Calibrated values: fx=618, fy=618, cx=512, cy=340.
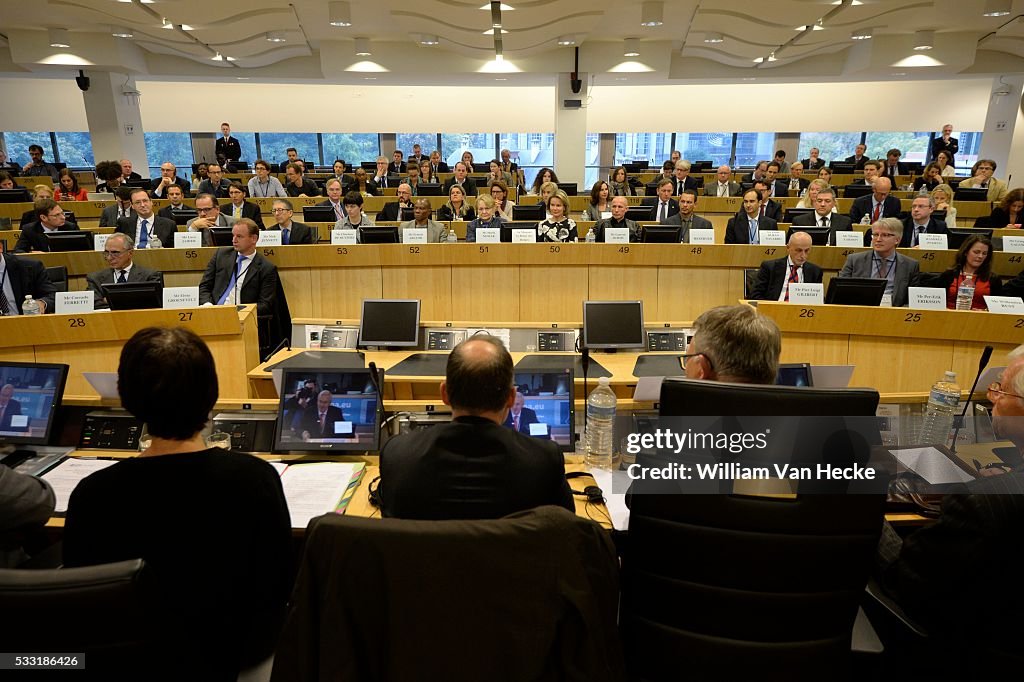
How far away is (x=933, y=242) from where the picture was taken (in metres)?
5.52

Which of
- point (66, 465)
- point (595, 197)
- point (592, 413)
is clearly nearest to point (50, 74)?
point (595, 197)

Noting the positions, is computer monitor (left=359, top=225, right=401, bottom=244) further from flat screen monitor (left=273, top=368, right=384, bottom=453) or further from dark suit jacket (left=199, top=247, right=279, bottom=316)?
flat screen monitor (left=273, top=368, right=384, bottom=453)

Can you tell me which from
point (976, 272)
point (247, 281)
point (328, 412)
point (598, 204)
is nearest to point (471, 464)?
point (328, 412)

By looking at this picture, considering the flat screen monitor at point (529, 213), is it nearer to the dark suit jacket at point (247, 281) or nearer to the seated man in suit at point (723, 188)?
the dark suit jacket at point (247, 281)

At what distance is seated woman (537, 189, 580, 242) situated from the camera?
18.7ft

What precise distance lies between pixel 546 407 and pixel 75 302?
3.08 metres

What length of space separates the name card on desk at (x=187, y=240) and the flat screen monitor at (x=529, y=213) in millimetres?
2888

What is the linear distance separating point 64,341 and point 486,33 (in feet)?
28.2

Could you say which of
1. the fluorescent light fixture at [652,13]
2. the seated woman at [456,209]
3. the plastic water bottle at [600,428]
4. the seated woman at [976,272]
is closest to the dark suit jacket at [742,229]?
the seated woman at [976,272]

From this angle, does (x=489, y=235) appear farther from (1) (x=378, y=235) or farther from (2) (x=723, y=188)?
(2) (x=723, y=188)

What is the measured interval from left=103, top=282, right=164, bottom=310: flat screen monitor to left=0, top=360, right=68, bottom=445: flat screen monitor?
4.16ft

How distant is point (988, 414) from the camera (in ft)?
7.92

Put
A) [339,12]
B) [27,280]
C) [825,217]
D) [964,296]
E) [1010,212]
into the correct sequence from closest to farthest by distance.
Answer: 1. [964,296]
2. [27,280]
3. [825,217]
4. [1010,212]
5. [339,12]

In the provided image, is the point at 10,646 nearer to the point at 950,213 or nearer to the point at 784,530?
the point at 784,530
